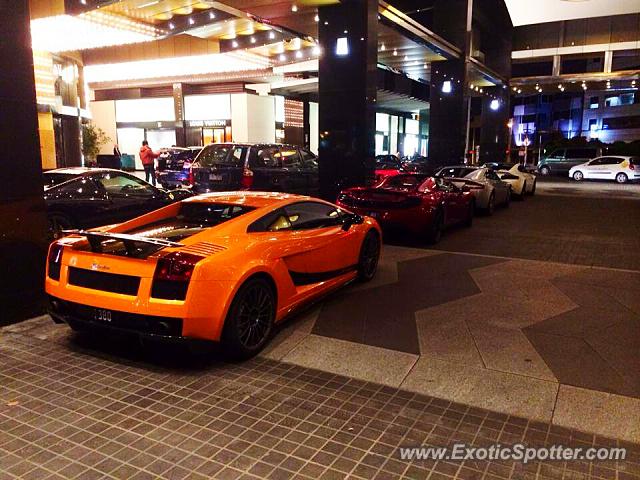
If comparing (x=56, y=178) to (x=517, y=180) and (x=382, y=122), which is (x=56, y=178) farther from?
(x=382, y=122)

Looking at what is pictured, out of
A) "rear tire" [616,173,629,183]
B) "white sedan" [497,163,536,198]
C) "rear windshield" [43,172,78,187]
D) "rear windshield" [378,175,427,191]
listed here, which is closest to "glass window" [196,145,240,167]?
"rear windshield" [43,172,78,187]

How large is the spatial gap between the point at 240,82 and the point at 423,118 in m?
28.9

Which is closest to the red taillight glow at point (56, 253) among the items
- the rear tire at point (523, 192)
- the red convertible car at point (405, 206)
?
the red convertible car at point (405, 206)

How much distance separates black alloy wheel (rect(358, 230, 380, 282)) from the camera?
23.6 ft

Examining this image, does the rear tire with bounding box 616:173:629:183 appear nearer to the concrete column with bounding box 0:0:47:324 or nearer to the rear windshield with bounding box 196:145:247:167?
the rear windshield with bounding box 196:145:247:167

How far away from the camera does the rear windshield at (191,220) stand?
514cm

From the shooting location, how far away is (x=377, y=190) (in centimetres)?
1009

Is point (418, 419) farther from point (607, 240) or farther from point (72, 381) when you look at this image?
point (607, 240)

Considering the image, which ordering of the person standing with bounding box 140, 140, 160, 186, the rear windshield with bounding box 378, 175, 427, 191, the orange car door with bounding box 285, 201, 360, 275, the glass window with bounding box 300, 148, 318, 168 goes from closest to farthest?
the orange car door with bounding box 285, 201, 360, 275 < the rear windshield with bounding box 378, 175, 427, 191 < the glass window with bounding box 300, 148, 318, 168 < the person standing with bounding box 140, 140, 160, 186

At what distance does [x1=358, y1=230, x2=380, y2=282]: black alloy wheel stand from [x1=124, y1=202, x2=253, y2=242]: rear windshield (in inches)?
87.8

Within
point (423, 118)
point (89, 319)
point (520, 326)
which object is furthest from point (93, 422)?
point (423, 118)

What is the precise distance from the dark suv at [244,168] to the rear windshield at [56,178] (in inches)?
137

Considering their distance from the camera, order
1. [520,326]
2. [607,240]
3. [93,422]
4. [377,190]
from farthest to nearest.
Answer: [607,240] → [377,190] → [520,326] → [93,422]

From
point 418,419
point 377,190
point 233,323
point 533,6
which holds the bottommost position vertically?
point 418,419
